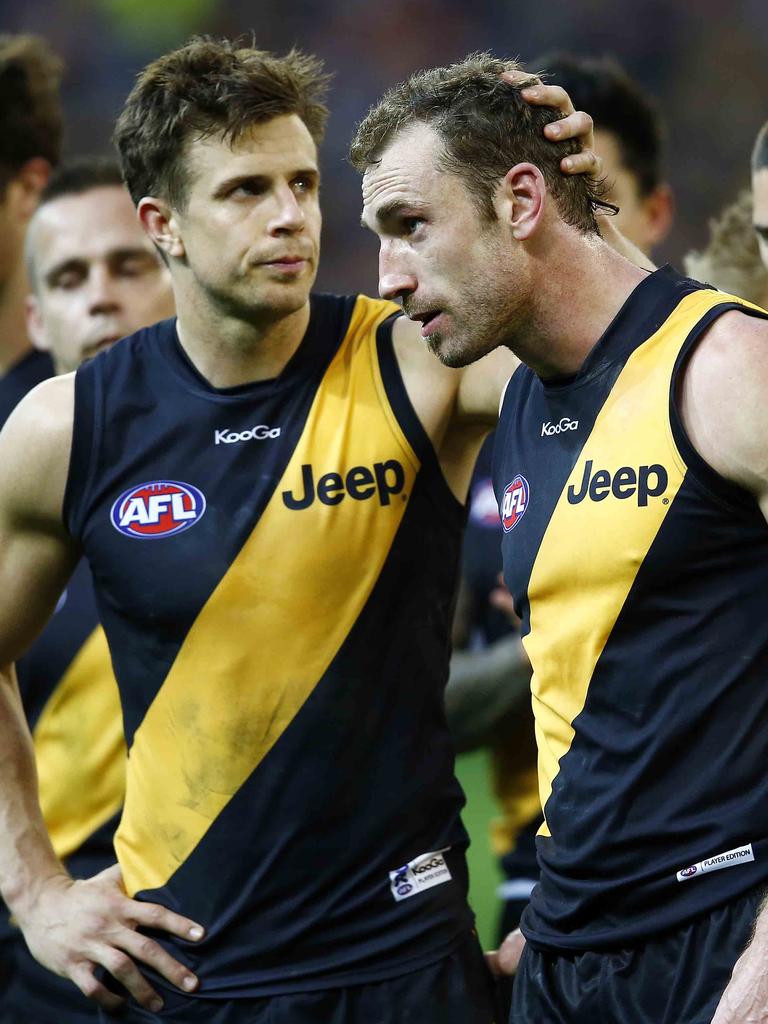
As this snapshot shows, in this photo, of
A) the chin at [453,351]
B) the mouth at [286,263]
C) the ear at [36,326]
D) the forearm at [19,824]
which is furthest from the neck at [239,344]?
the ear at [36,326]

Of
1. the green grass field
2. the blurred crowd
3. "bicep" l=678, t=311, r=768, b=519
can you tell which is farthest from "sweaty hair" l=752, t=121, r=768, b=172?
the blurred crowd

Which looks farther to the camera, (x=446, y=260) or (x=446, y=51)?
(x=446, y=51)

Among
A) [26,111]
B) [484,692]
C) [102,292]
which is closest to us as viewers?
[102,292]

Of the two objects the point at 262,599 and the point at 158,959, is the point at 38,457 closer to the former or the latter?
the point at 262,599

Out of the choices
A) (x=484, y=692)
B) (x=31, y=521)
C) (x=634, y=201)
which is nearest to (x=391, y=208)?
(x=31, y=521)

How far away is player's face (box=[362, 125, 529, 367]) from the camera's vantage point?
9.53ft

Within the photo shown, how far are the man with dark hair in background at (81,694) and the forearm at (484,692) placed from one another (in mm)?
1167

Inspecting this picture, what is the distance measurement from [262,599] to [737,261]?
235 cm

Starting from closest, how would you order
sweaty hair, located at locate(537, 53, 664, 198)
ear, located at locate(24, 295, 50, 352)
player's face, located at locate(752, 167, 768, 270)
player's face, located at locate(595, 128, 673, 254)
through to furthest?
player's face, located at locate(752, 167, 768, 270) → ear, located at locate(24, 295, 50, 352) → player's face, located at locate(595, 128, 673, 254) → sweaty hair, located at locate(537, 53, 664, 198)

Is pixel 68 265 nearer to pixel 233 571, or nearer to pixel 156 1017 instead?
pixel 233 571

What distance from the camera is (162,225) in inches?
147

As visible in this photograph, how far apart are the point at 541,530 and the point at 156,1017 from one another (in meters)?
1.45

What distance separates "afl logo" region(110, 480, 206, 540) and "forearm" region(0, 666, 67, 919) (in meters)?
0.60

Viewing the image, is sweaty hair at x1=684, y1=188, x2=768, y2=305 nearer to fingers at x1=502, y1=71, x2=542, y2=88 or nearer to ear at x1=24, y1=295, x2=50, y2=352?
fingers at x1=502, y1=71, x2=542, y2=88
